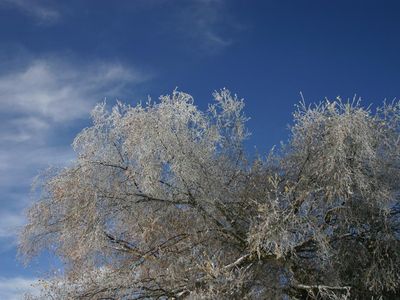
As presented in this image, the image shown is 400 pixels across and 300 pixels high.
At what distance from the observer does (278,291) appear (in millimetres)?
12852

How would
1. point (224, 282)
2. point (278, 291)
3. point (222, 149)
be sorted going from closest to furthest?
point (224, 282) → point (278, 291) → point (222, 149)

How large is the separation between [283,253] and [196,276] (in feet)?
5.75

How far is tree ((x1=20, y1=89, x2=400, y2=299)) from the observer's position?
12766 millimetres

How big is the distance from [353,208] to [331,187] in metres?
0.99

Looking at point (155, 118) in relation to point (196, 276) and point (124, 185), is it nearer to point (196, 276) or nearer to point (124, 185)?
point (124, 185)

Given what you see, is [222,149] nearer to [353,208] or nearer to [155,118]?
[155,118]

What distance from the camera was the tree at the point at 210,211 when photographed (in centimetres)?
1277

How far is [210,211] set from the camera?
1338 cm

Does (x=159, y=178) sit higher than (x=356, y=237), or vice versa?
(x=159, y=178)

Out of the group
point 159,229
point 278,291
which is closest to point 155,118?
point 159,229

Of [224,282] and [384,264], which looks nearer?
[224,282]

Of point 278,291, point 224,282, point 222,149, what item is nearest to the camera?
point 224,282

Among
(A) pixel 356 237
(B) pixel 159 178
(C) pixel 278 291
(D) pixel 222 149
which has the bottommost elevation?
(C) pixel 278 291

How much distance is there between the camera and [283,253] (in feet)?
40.8
